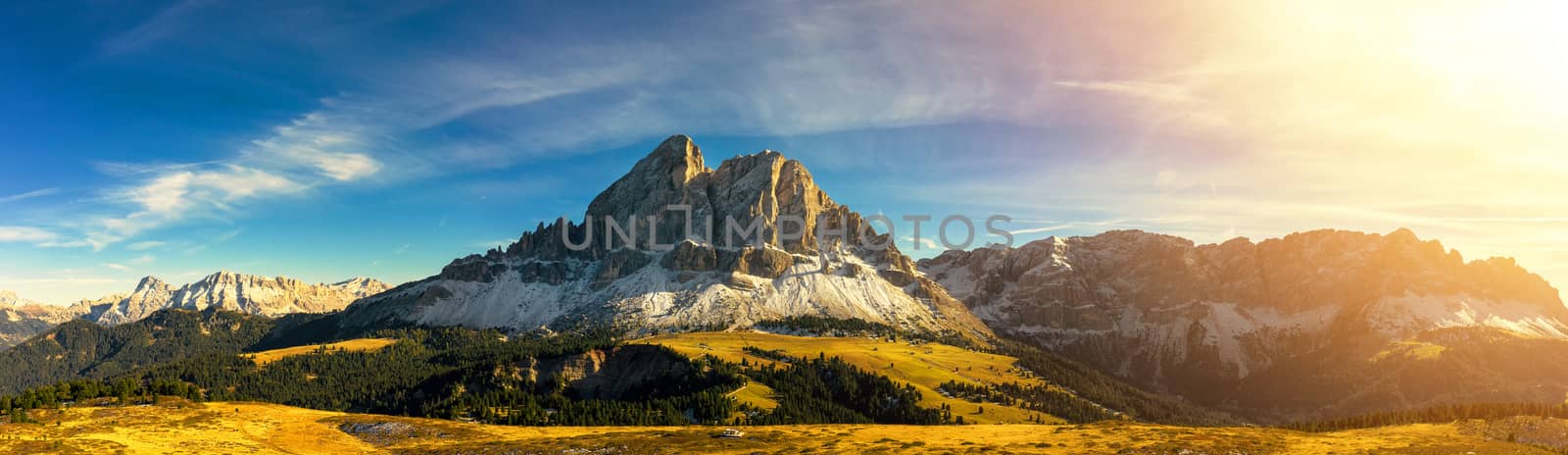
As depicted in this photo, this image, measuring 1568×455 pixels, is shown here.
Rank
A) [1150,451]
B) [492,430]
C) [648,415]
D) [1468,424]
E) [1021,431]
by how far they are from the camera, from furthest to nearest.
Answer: [648,415] → [492,430] → [1021,431] → [1468,424] → [1150,451]

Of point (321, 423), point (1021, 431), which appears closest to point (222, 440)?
point (321, 423)

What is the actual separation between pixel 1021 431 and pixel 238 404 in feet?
476

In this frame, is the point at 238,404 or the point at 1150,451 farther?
the point at 238,404

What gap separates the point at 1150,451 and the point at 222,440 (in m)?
130

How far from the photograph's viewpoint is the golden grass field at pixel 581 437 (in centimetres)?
9425

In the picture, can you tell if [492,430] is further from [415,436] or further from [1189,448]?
[1189,448]

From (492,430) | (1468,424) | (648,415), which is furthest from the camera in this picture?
(648,415)

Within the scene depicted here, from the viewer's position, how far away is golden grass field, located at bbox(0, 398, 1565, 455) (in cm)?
9425

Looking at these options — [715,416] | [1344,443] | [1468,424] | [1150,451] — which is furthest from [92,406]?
[1468,424]

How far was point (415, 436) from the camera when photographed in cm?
12119

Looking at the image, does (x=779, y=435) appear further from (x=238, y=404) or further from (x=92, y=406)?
(x=92, y=406)

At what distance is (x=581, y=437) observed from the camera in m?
123

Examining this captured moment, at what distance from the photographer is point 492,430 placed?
130 metres

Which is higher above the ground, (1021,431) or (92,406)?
(92,406)
